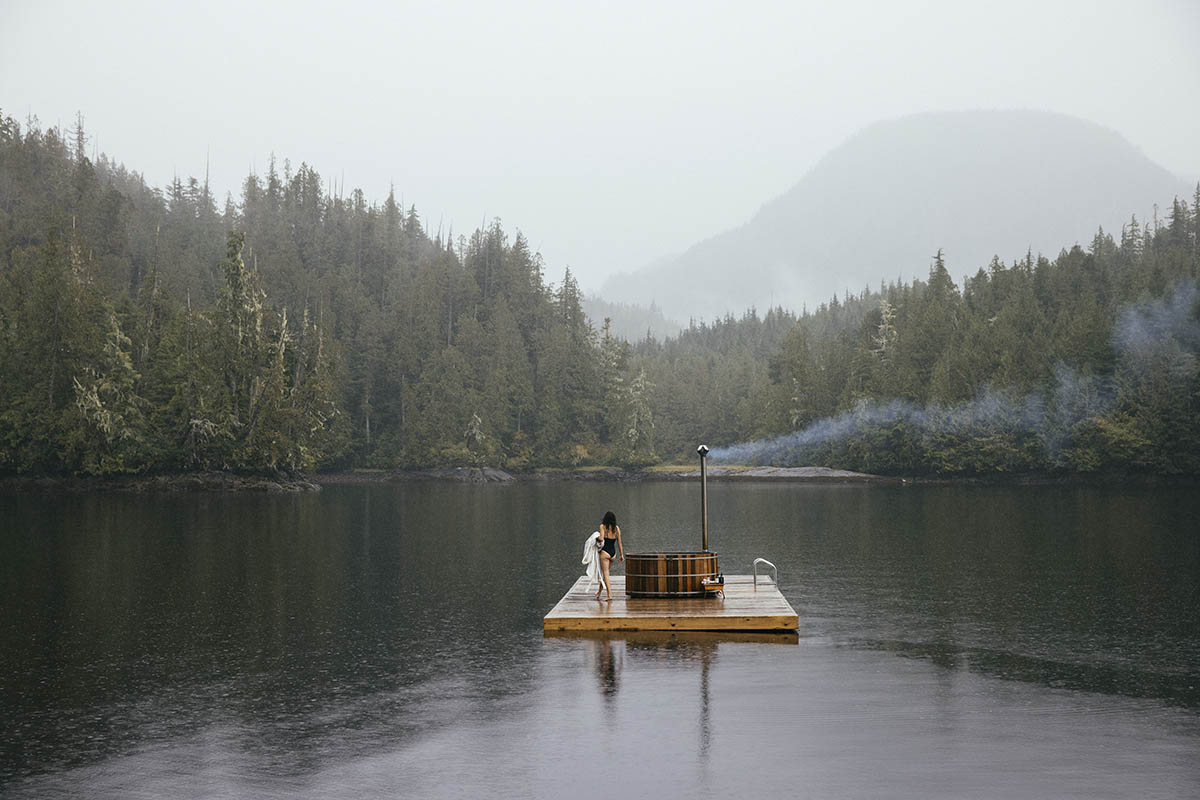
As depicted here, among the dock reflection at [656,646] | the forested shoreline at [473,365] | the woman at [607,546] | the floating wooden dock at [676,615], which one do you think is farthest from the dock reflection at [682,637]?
the forested shoreline at [473,365]

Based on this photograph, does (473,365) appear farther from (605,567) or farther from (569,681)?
(569,681)

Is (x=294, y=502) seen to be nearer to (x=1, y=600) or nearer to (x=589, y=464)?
(x=1, y=600)

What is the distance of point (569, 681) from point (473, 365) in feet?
492

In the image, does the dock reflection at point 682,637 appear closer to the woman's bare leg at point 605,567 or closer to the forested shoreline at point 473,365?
the woman's bare leg at point 605,567

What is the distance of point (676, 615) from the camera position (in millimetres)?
22438

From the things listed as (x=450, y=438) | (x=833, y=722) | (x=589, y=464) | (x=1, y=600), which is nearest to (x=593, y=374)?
(x=589, y=464)

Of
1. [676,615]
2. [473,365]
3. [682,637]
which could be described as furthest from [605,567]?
[473,365]

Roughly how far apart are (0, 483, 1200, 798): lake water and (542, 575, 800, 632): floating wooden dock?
1.60 ft

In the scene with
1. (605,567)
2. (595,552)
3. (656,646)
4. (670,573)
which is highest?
(595,552)

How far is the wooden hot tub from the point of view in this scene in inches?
982

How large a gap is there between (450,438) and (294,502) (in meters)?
70.5

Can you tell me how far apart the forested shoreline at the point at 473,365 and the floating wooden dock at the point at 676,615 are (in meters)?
86.4

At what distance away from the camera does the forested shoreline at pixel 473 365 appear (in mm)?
103125

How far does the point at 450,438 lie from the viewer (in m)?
153
